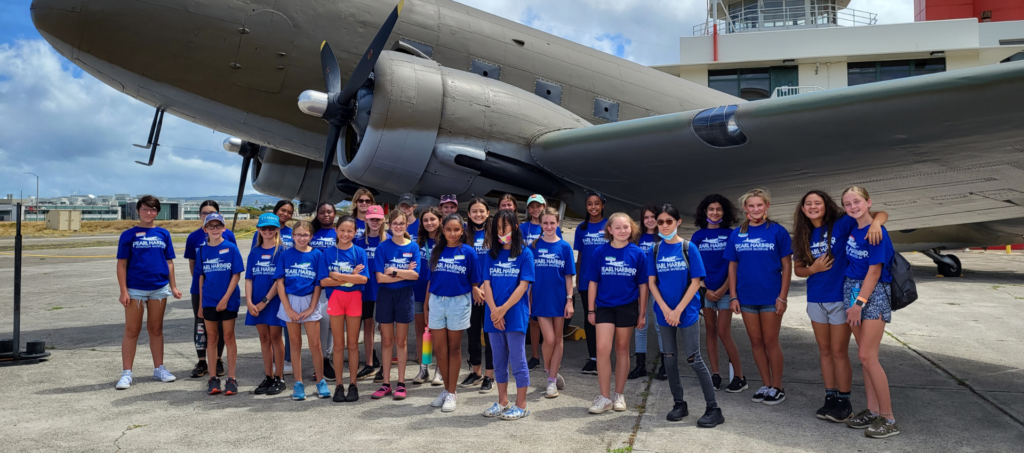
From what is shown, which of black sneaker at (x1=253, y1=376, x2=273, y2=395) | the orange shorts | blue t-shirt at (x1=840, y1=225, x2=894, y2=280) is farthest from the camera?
black sneaker at (x1=253, y1=376, x2=273, y2=395)

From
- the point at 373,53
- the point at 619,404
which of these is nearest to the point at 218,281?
the point at 373,53

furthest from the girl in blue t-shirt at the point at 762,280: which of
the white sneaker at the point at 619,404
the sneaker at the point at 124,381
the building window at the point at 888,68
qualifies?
the building window at the point at 888,68

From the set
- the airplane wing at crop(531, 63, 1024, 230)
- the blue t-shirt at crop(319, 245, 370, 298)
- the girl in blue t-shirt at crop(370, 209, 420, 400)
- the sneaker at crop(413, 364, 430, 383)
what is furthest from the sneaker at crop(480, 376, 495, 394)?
the airplane wing at crop(531, 63, 1024, 230)

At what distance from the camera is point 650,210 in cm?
537

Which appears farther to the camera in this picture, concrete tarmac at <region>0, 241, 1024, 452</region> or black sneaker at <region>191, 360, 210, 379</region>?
black sneaker at <region>191, 360, 210, 379</region>

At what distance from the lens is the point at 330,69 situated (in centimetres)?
717

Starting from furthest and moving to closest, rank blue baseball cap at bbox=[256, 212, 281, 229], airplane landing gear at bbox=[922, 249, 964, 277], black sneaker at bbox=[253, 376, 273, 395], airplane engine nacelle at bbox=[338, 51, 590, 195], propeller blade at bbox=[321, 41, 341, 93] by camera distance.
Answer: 1. airplane landing gear at bbox=[922, 249, 964, 277]
2. propeller blade at bbox=[321, 41, 341, 93]
3. airplane engine nacelle at bbox=[338, 51, 590, 195]
4. blue baseball cap at bbox=[256, 212, 281, 229]
5. black sneaker at bbox=[253, 376, 273, 395]

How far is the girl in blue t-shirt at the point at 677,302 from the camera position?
402cm

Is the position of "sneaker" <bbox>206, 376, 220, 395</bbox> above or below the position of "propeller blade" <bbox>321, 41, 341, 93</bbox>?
below

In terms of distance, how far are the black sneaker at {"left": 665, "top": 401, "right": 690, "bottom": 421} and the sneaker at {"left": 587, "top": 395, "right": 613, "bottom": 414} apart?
437 mm

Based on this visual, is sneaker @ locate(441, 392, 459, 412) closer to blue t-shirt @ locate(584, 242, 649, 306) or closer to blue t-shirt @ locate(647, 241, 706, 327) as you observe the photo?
blue t-shirt @ locate(584, 242, 649, 306)

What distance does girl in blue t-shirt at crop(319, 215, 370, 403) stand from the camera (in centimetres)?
469

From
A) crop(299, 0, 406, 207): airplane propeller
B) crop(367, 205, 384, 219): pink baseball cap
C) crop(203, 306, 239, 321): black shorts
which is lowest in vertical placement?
crop(203, 306, 239, 321): black shorts

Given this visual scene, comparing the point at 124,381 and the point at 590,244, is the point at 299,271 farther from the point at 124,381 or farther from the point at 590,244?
the point at 590,244
